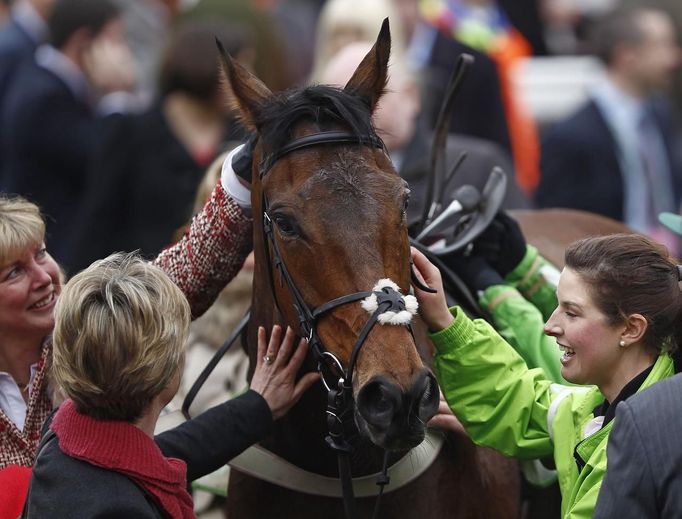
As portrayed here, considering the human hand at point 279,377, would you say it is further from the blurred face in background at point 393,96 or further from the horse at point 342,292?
the blurred face in background at point 393,96

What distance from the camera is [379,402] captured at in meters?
3.26

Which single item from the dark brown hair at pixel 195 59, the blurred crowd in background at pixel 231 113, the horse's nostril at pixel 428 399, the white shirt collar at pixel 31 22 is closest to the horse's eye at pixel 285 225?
the horse's nostril at pixel 428 399

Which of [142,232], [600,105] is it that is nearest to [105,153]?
[142,232]

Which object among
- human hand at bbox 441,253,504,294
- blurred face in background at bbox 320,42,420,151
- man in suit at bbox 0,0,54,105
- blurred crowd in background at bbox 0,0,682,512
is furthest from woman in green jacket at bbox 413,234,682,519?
man in suit at bbox 0,0,54,105

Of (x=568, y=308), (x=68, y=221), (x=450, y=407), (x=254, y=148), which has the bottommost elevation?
(x=68, y=221)

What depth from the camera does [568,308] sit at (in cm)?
351

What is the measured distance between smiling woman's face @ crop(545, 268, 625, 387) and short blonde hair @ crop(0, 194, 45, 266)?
150 centimetres

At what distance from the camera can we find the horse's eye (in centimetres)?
355

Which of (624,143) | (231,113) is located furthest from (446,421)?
(624,143)

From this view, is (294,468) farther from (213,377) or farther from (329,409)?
(213,377)

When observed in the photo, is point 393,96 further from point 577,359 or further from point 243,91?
point 577,359

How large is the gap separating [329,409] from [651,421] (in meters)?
0.96

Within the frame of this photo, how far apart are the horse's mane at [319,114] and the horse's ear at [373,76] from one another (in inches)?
5.3

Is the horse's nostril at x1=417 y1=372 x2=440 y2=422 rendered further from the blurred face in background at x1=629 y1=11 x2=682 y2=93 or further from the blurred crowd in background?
the blurred face in background at x1=629 y1=11 x2=682 y2=93
